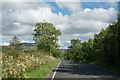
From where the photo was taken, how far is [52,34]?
147 feet

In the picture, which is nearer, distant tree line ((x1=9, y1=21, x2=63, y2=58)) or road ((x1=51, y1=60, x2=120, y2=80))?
road ((x1=51, y1=60, x2=120, y2=80))

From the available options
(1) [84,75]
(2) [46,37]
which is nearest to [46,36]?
(2) [46,37]

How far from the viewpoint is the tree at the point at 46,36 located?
44.0 meters

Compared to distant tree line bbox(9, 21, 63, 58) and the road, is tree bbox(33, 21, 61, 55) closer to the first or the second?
distant tree line bbox(9, 21, 63, 58)

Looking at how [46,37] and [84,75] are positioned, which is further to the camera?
[46,37]

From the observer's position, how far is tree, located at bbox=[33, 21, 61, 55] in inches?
1734

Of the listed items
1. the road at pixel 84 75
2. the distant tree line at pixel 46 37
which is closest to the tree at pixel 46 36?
the distant tree line at pixel 46 37

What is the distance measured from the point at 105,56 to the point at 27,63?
1694cm

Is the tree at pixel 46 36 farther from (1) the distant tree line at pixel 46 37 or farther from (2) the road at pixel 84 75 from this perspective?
(2) the road at pixel 84 75

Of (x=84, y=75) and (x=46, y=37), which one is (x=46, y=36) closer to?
(x=46, y=37)

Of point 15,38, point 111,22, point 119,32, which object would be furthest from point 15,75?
point 15,38

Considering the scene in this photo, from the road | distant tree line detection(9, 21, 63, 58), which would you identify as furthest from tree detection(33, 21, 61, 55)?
the road

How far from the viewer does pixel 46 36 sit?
144ft

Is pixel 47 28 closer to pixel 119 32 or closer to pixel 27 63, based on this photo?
pixel 119 32
